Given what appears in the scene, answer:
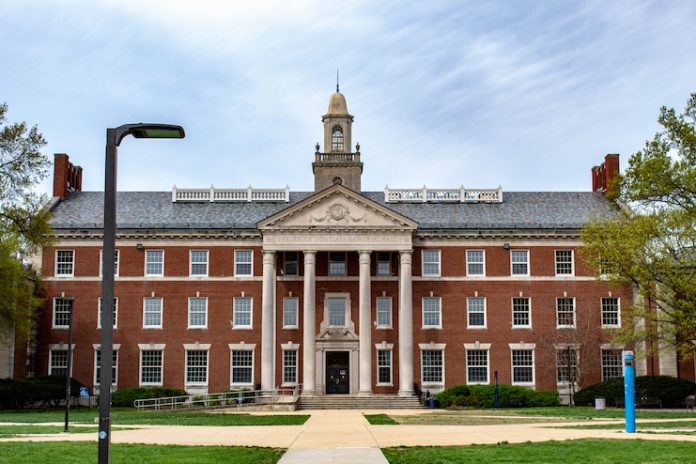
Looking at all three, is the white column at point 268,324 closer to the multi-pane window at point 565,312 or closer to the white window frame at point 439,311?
the white window frame at point 439,311

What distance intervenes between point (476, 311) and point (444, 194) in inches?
369

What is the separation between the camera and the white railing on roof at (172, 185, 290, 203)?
209 feet

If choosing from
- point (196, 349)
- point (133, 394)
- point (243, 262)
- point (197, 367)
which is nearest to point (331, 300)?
point (243, 262)

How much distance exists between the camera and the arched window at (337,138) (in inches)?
2650

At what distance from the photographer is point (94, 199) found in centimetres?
6381

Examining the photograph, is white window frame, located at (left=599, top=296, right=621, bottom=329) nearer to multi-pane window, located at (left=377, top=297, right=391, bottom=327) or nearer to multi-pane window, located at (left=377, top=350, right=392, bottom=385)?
multi-pane window, located at (left=377, top=297, right=391, bottom=327)

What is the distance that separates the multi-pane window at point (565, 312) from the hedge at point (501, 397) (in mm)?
6603

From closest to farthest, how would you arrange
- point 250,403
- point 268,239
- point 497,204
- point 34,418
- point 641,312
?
point 34,418 → point 641,312 → point 250,403 → point 268,239 → point 497,204

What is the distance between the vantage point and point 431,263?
59500mm

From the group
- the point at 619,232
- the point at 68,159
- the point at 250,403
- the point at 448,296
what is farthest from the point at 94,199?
the point at 619,232

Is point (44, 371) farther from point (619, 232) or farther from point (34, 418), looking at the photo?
point (619, 232)

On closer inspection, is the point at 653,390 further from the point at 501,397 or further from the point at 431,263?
the point at 431,263

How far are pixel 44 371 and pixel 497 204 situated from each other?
32389 millimetres

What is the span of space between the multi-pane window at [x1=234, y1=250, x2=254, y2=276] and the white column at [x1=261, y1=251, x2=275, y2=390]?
266cm
